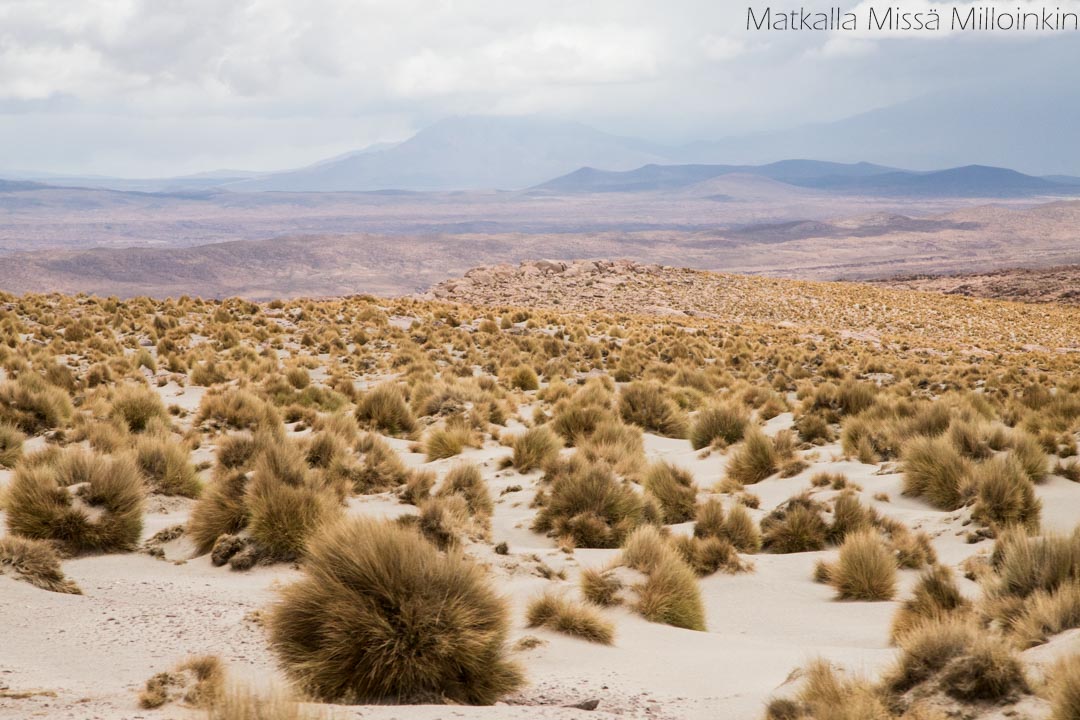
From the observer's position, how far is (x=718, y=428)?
1215cm

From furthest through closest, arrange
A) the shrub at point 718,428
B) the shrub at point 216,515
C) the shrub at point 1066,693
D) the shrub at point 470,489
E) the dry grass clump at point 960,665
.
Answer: the shrub at point 718,428, the shrub at point 470,489, the shrub at point 216,515, the dry grass clump at point 960,665, the shrub at point 1066,693

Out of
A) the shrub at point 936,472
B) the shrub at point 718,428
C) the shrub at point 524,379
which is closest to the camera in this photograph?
the shrub at point 936,472

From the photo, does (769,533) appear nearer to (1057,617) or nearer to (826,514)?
(826,514)

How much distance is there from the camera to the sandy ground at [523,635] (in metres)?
3.87

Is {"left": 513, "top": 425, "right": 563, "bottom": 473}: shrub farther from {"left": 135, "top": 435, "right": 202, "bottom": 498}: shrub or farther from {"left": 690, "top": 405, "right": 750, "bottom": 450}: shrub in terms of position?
{"left": 135, "top": 435, "right": 202, "bottom": 498}: shrub

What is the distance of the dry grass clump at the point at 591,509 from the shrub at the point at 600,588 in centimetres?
144

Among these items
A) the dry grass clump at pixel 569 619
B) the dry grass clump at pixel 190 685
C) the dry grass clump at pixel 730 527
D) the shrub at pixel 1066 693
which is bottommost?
the dry grass clump at pixel 730 527

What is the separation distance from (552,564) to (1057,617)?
141 inches

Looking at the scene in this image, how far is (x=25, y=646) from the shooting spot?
433cm

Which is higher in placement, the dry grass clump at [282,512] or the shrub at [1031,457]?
the dry grass clump at [282,512]

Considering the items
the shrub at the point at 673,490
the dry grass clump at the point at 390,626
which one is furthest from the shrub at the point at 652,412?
the dry grass clump at the point at 390,626

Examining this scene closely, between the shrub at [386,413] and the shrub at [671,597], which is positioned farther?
the shrub at [386,413]

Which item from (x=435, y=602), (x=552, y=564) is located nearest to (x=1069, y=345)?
(x=552, y=564)

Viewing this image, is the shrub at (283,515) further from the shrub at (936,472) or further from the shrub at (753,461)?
the shrub at (936,472)
